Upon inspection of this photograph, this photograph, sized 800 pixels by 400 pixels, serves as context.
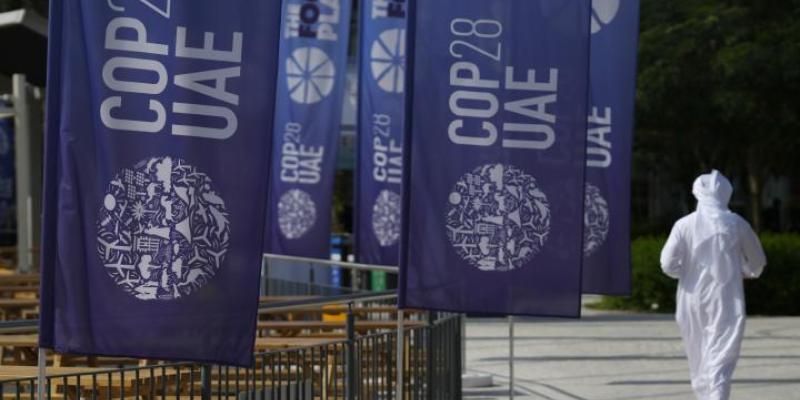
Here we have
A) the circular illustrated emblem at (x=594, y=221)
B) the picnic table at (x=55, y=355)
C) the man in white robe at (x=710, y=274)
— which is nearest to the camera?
the picnic table at (x=55, y=355)

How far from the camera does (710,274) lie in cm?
1129

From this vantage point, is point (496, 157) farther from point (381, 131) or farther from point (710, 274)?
point (381, 131)

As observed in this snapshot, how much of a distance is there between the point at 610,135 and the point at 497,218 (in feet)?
11.5

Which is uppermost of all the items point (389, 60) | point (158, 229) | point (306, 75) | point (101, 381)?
point (389, 60)

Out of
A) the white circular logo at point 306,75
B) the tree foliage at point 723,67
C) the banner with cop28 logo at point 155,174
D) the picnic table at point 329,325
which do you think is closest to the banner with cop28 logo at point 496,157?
the picnic table at point 329,325

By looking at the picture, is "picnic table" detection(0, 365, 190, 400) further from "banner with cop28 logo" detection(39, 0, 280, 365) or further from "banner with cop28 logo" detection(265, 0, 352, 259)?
"banner with cop28 logo" detection(265, 0, 352, 259)

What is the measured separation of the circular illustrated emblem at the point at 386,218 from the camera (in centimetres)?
1555

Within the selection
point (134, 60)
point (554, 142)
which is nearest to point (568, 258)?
point (554, 142)

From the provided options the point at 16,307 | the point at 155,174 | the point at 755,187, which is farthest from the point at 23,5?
the point at 155,174

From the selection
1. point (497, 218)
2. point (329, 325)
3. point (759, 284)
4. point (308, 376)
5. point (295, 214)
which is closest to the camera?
point (308, 376)

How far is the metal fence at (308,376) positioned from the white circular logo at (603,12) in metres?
2.53

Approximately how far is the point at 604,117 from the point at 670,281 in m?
12.9

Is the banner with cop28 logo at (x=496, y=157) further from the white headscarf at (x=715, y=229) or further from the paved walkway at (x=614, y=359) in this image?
the paved walkway at (x=614, y=359)

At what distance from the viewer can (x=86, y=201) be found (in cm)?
654
